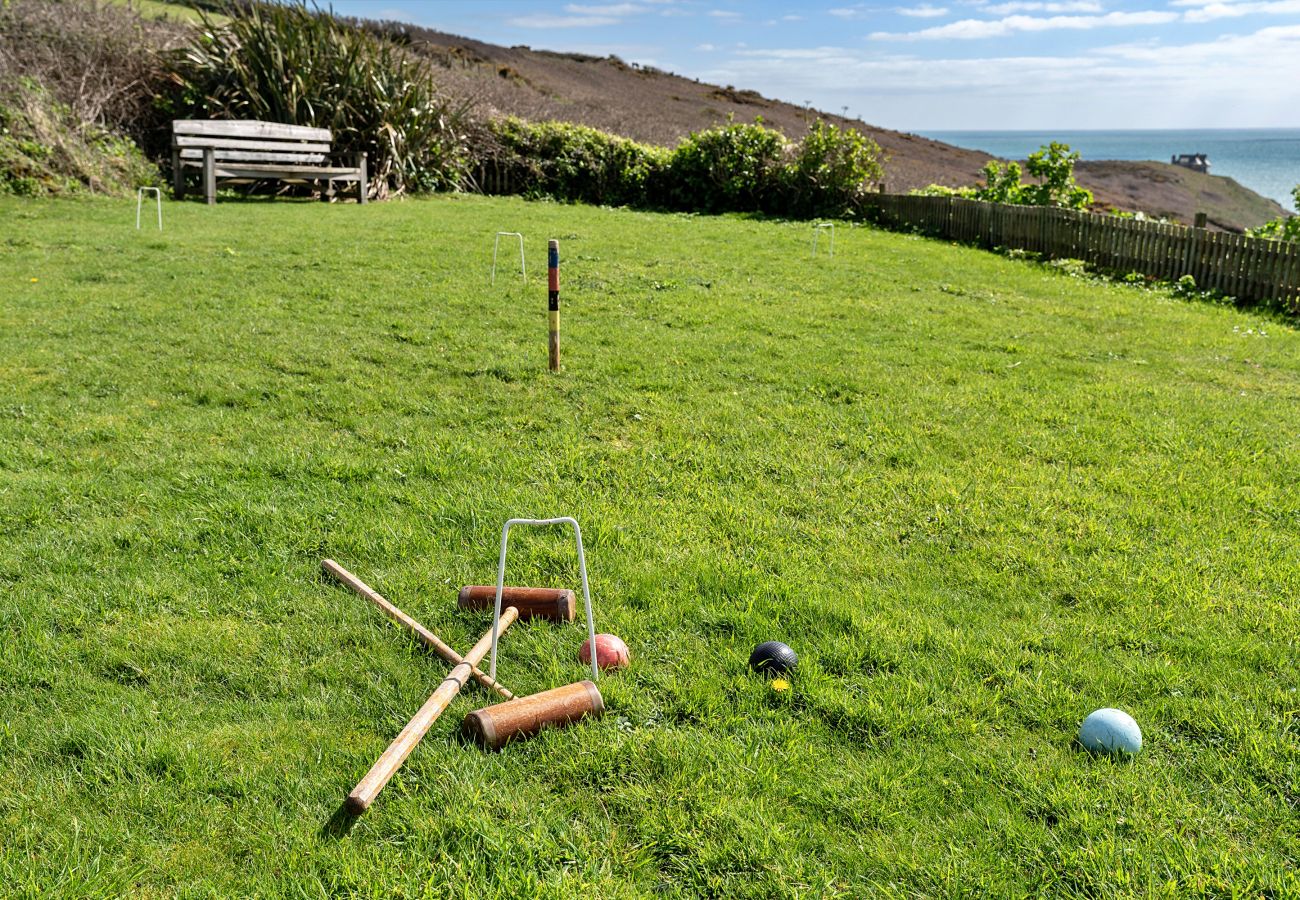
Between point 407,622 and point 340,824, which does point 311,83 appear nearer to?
point 407,622

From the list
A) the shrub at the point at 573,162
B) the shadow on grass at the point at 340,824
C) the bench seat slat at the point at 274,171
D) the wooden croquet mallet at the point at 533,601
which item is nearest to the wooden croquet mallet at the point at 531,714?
the shadow on grass at the point at 340,824

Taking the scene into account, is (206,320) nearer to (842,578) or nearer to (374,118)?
(842,578)

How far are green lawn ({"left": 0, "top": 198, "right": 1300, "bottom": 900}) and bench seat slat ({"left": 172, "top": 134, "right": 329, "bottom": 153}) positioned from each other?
8027 mm

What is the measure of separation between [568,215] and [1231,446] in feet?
42.5

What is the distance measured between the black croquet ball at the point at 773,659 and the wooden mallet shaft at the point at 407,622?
90 cm

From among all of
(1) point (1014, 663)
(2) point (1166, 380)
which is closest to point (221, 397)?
(1) point (1014, 663)

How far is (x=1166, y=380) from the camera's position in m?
7.47

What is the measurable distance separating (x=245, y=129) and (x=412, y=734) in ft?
53.2

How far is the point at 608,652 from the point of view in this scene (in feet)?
11.3

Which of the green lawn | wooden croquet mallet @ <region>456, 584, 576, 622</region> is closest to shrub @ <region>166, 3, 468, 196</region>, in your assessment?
the green lawn

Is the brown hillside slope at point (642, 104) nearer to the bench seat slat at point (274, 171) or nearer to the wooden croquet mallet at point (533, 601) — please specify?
the bench seat slat at point (274, 171)

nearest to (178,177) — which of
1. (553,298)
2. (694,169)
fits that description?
(694,169)

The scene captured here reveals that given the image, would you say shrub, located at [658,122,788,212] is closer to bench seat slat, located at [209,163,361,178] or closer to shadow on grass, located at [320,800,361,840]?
bench seat slat, located at [209,163,361,178]

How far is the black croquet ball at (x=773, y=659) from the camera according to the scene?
11.1 feet
